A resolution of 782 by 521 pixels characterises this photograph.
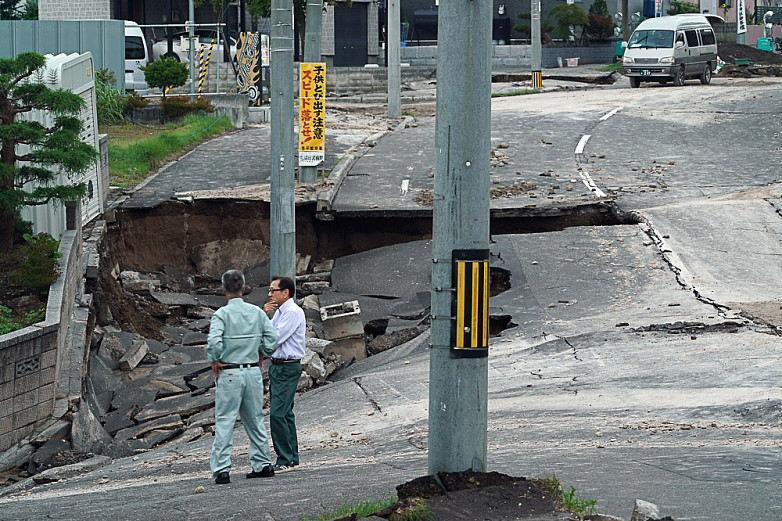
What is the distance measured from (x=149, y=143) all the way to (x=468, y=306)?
55.5 ft

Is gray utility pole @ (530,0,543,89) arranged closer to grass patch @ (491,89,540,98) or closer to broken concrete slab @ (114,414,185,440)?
grass patch @ (491,89,540,98)

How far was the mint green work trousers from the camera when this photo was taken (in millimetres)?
6977

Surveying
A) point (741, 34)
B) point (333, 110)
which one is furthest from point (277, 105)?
point (741, 34)

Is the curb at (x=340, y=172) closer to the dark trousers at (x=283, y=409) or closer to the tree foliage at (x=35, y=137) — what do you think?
the tree foliage at (x=35, y=137)

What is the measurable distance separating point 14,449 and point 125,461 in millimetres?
Answer: 1081

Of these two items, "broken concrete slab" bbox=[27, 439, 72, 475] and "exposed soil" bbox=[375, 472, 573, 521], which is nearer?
"exposed soil" bbox=[375, 472, 573, 521]

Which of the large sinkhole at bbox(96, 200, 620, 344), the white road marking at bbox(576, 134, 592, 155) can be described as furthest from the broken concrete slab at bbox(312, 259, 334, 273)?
the white road marking at bbox(576, 134, 592, 155)

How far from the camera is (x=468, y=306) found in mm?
5516

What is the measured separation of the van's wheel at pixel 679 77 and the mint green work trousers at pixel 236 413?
2976 cm

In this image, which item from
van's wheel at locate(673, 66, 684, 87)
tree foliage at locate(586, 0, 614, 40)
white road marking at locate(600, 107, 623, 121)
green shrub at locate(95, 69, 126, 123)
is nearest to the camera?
green shrub at locate(95, 69, 126, 123)

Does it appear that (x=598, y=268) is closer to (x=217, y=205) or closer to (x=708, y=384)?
(x=708, y=384)

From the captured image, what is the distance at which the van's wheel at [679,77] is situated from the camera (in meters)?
33.9

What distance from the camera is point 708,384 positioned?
8688mm

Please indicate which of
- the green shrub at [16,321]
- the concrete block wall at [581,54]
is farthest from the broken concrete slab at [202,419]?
the concrete block wall at [581,54]
